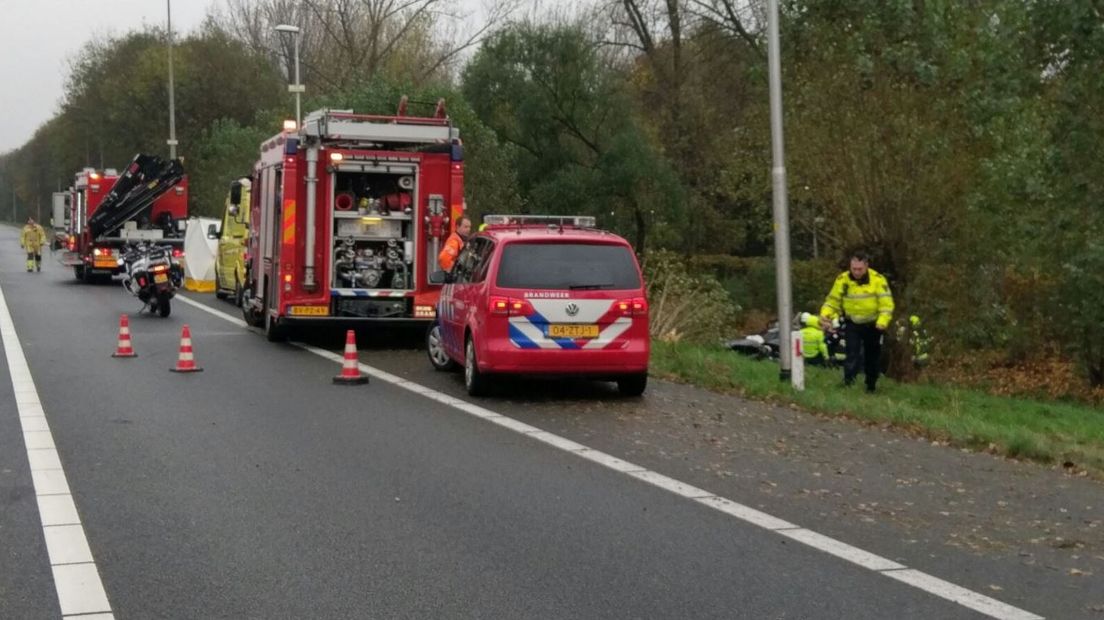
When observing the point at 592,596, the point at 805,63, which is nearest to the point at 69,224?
the point at 805,63

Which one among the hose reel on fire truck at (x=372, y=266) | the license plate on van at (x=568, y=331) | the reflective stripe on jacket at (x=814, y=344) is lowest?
the reflective stripe on jacket at (x=814, y=344)

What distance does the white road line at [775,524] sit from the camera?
6.68 meters

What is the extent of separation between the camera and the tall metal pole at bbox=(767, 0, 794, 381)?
1562 centimetres

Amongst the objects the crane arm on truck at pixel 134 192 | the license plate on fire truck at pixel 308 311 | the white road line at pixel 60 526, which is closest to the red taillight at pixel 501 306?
the white road line at pixel 60 526

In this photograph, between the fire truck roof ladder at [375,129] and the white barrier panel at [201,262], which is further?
the white barrier panel at [201,262]

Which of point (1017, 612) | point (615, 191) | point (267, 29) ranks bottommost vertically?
point (1017, 612)

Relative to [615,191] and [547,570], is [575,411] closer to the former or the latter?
[547,570]

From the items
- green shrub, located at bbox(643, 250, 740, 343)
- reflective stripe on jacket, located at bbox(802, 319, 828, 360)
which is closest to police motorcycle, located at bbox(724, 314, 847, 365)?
reflective stripe on jacket, located at bbox(802, 319, 828, 360)

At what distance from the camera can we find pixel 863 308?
51.0 feet

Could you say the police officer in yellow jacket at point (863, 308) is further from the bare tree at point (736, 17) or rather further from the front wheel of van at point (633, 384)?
the bare tree at point (736, 17)

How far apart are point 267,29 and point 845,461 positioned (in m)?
63.4

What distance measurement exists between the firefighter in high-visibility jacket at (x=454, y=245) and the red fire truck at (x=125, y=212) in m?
20.3

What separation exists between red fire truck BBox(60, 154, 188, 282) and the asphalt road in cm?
2412

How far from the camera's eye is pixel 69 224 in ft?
135
